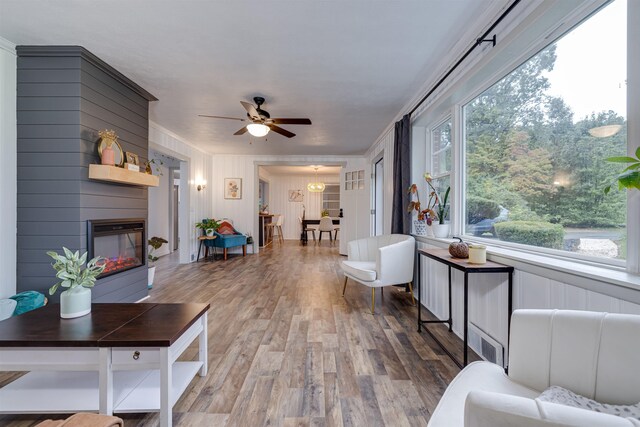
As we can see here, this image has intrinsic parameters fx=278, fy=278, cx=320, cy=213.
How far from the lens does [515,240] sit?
1.94 metres

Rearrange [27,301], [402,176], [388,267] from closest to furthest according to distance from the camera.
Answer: [27,301] < [388,267] < [402,176]

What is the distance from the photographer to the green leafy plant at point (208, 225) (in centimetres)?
585

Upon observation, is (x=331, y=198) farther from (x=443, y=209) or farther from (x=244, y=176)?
(x=443, y=209)

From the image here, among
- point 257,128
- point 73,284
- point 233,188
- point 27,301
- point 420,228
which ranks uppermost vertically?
point 257,128

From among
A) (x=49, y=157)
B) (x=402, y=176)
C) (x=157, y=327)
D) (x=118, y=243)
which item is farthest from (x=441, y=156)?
(x=49, y=157)

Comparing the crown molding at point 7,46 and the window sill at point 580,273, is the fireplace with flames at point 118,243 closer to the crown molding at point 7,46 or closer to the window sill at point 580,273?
the crown molding at point 7,46

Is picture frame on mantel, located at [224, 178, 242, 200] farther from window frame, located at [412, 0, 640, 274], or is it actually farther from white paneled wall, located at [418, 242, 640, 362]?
white paneled wall, located at [418, 242, 640, 362]

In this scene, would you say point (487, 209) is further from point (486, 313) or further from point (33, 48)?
point (33, 48)

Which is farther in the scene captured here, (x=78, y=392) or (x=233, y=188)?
(x=233, y=188)

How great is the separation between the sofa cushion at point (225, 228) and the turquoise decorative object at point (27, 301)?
401cm

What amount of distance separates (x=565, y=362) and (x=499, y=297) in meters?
0.94

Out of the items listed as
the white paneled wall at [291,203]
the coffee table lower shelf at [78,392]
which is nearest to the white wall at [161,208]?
the white paneled wall at [291,203]

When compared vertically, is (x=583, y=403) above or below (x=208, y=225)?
below

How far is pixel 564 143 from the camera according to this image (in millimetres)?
1535
